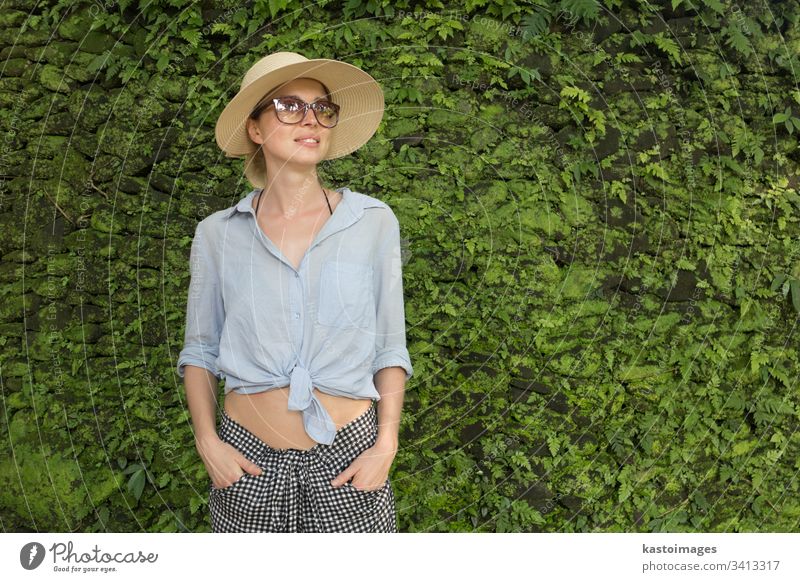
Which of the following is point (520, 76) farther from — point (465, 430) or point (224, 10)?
point (465, 430)

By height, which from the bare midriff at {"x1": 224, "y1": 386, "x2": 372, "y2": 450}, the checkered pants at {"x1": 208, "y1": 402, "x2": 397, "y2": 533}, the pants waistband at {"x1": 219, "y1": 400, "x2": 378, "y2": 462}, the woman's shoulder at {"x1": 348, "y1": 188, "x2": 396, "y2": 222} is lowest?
the checkered pants at {"x1": 208, "y1": 402, "x2": 397, "y2": 533}

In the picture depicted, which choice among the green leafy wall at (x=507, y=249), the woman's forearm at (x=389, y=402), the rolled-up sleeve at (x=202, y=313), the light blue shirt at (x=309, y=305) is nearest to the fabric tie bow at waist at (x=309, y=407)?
the light blue shirt at (x=309, y=305)

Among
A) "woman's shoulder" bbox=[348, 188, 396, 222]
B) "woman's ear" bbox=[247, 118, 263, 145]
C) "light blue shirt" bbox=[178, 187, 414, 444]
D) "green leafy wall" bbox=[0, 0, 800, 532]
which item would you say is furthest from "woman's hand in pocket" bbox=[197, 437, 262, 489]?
"green leafy wall" bbox=[0, 0, 800, 532]

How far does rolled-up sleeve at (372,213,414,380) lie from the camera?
8.68 ft

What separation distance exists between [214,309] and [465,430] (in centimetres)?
192

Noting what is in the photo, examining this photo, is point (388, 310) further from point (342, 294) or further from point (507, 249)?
point (507, 249)

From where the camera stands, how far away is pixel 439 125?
14.0 ft

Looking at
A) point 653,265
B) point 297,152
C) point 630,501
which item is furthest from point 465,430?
point 297,152

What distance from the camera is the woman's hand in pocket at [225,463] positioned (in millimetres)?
2594

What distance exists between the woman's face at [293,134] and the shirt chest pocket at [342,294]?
1.09ft

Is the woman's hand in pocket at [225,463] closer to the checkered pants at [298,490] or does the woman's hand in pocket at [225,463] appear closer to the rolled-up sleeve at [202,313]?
the checkered pants at [298,490]

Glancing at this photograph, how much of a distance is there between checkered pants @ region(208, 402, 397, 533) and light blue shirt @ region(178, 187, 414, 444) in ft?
0.25

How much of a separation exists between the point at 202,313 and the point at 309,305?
348 millimetres

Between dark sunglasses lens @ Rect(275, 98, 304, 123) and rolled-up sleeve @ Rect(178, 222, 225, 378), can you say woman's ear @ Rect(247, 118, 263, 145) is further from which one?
rolled-up sleeve @ Rect(178, 222, 225, 378)
